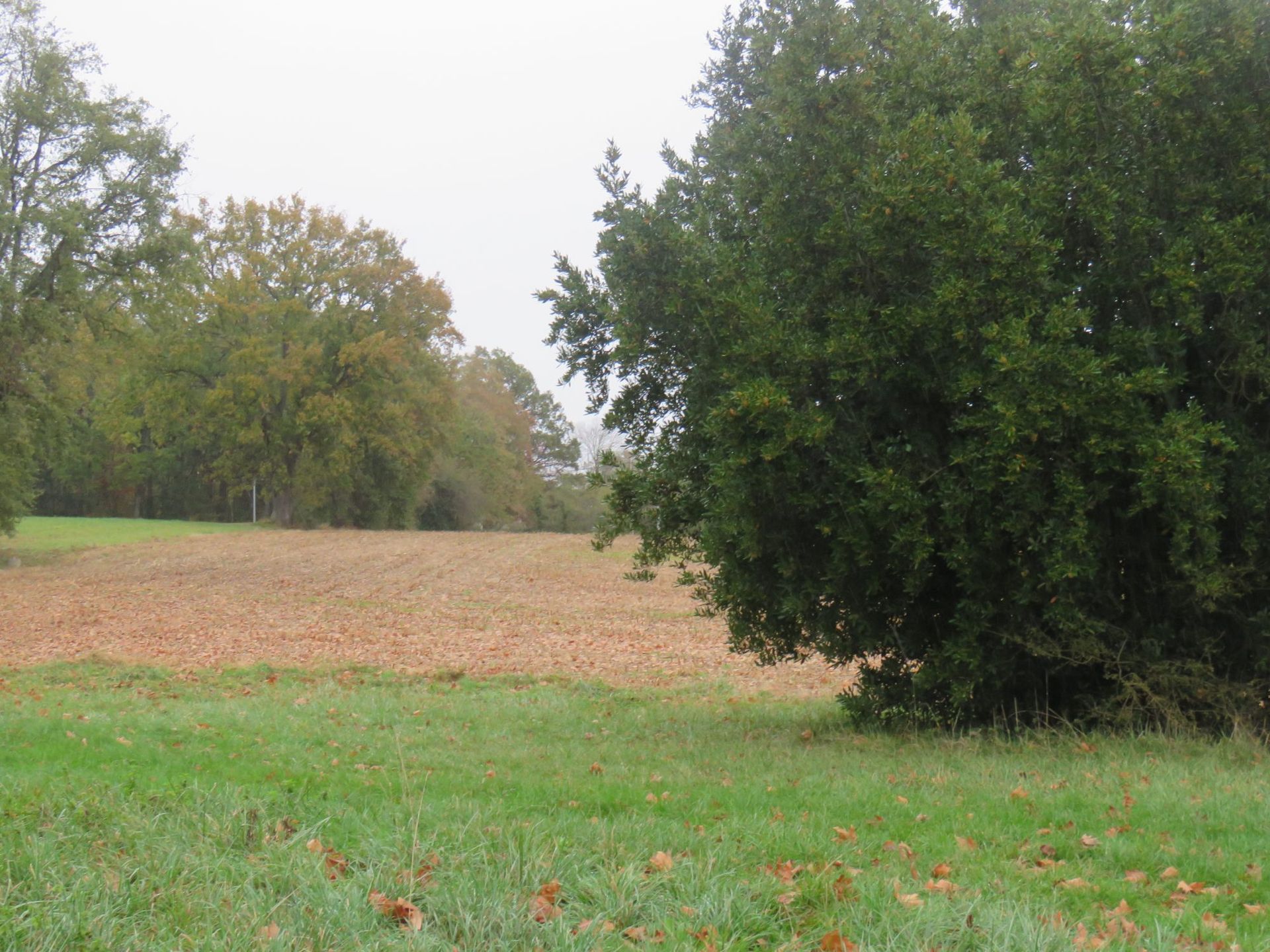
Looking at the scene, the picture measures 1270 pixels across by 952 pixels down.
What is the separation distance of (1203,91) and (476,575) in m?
29.2

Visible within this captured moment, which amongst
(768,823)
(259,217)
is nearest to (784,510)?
(768,823)

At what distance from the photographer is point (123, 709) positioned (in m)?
12.9

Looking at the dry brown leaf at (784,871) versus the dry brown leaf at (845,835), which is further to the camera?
the dry brown leaf at (845,835)

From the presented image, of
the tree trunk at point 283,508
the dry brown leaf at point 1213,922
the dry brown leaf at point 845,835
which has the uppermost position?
the tree trunk at point 283,508

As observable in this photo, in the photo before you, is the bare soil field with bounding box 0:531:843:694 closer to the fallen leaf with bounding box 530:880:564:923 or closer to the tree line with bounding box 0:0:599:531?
the tree line with bounding box 0:0:599:531

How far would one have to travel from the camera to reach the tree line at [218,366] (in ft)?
103

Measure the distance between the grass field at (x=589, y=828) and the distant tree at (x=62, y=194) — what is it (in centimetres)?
1871

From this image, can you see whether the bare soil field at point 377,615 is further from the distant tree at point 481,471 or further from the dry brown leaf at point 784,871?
the distant tree at point 481,471

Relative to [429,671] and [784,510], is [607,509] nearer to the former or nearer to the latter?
[784,510]

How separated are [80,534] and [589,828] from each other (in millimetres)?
49776

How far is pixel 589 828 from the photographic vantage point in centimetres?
606

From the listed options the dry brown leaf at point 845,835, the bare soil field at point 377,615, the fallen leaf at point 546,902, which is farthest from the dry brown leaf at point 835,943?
the bare soil field at point 377,615

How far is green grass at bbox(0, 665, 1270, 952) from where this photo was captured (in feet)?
14.9

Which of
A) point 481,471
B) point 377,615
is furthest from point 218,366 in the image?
point 377,615
